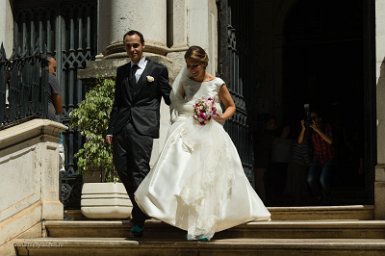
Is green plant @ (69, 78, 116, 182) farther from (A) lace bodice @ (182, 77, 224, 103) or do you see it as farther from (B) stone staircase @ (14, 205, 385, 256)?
(A) lace bodice @ (182, 77, 224, 103)

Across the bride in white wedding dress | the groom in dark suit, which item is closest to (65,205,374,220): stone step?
the bride in white wedding dress

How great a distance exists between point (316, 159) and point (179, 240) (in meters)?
4.26

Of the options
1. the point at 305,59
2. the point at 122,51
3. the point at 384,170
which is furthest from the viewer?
the point at 305,59

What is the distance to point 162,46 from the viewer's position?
428 inches

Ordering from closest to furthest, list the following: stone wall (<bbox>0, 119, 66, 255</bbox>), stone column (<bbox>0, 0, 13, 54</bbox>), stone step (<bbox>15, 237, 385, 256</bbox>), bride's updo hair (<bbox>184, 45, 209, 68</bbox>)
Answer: stone step (<bbox>15, 237, 385, 256</bbox>)
bride's updo hair (<bbox>184, 45, 209, 68</bbox>)
stone wall (<bbox>0, 119, 66, 255</bbox>)
stone column (<bbox>0, 0, 13, 54</bbox>)

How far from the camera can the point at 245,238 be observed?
811cm

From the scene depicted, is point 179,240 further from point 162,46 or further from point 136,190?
point 162,46

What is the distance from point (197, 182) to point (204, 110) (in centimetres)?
73

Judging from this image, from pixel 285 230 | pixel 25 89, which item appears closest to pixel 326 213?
pixel 285 230

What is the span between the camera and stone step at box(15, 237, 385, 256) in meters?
7.34

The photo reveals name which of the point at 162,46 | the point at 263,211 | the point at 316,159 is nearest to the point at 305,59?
the point at 316,159

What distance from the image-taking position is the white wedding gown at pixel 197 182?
776cm

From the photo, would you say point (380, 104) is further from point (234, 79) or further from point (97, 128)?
point (97, 128)

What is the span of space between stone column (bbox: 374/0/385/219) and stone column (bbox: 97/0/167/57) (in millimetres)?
2825
